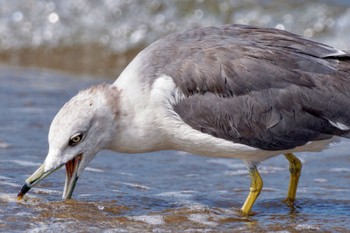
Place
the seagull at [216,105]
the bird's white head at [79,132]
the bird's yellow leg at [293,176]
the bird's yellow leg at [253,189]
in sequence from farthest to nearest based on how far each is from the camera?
the bird's yellow leg at [293,176] → the bird's yellow leg at [253,189] → the seagull at [216,105] → the bird's white head at [79,132]

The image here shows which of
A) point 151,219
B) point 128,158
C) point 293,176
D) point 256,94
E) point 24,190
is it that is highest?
point 256,94

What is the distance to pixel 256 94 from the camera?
656 centimetres

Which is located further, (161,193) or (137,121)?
(161,193)

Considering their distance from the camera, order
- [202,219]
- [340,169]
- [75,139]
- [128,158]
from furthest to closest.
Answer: [128,158] → [340,169] → [202,219] → [75,139]

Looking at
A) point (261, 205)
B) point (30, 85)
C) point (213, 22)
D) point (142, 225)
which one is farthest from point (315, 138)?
point (213, 22)

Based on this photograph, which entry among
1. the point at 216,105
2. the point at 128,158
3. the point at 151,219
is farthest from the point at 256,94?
the point at 128,158

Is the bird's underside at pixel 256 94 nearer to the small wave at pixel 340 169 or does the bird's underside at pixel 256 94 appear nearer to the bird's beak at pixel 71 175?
the bird's beak at pixel 71 175

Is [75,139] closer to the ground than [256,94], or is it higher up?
closer to the ground

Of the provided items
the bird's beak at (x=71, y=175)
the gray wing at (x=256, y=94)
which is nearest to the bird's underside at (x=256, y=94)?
the gray wing at (x=256, y=94)

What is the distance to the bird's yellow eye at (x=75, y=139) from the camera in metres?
6.30

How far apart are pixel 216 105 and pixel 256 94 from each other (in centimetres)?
30

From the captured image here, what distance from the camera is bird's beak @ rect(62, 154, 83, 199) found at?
6.46 meters

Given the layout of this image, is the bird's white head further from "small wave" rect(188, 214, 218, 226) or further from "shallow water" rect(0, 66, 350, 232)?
"small wave" rect(188, 214, 218, 226)

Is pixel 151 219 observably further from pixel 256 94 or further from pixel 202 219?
pixel 256 94
